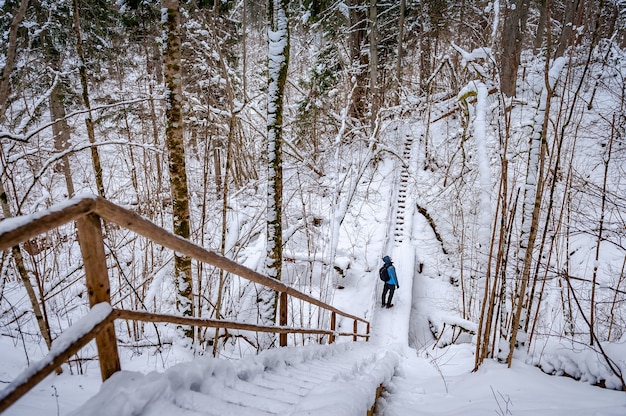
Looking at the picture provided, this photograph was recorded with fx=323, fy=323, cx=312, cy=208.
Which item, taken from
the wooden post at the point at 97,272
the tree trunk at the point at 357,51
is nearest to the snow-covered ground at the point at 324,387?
the wooden post at the point at 97,272

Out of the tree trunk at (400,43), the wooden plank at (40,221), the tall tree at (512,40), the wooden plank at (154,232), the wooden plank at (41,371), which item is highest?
the tree trunk at (400,43)

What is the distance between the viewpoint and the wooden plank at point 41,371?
90cm

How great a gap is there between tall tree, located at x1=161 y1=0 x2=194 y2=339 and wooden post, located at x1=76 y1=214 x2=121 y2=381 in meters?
3.80

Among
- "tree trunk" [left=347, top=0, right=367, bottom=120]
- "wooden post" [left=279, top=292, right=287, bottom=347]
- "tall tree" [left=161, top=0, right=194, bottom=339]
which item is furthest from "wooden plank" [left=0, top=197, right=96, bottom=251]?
"tree trunk" [left=347, top=0, right=367, bottom=120]

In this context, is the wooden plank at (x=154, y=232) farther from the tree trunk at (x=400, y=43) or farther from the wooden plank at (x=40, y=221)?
the tree trunk at (x=400, y=43)

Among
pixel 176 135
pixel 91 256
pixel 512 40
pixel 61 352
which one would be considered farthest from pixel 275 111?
pixel 512 40

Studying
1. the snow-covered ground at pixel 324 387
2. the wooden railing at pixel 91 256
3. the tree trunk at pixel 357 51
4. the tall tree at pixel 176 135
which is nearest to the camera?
the wooden railing at pixel 91 256

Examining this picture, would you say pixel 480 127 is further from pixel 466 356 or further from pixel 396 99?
pixel 396 99

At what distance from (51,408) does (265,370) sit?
1.51m

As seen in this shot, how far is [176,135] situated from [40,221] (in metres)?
4.12

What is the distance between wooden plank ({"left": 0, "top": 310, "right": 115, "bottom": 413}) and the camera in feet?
2.95

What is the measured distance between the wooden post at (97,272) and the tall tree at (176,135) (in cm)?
380

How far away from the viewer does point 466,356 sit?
784 centimetres

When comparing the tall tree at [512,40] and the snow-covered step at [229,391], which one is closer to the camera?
the snow-covered step at [229,391]
